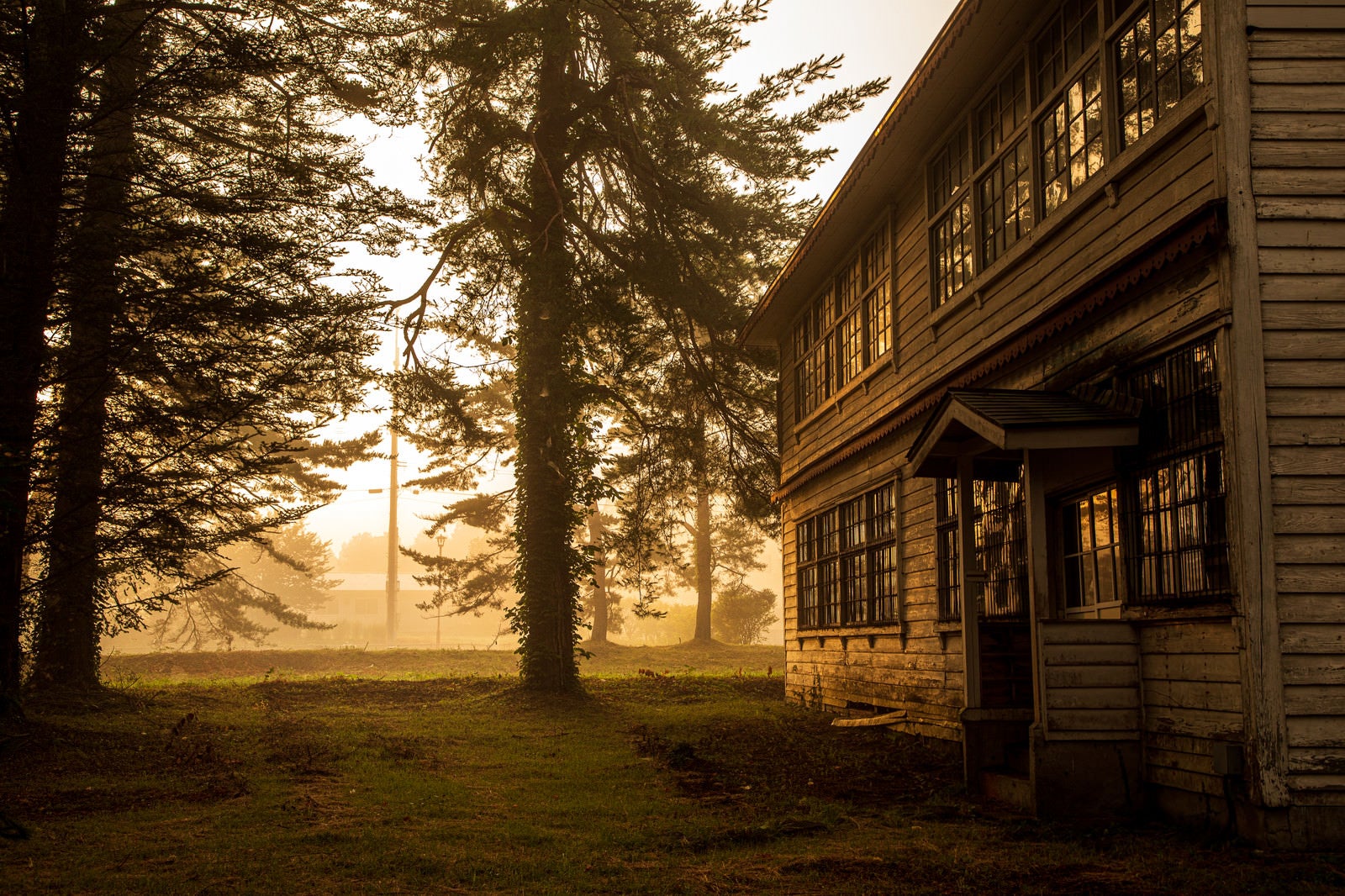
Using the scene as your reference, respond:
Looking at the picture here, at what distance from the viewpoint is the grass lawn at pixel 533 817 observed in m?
5.56

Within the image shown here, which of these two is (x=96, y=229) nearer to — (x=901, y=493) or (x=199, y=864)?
(x=199, y=864)

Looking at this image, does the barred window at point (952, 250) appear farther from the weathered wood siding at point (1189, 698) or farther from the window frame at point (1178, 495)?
the weathered wood siding at point (1189, 698)

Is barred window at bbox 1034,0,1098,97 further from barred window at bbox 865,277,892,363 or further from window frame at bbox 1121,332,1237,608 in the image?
barred window at bbox 865,277,892,363

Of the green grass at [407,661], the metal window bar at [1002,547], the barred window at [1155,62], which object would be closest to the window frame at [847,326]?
the metal window bar at [1002,547]

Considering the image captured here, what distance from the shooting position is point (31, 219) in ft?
31.2

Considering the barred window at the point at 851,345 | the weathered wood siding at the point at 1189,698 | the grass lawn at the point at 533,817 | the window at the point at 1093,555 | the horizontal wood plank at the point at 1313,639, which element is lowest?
the grass lawn at the point at 533,817

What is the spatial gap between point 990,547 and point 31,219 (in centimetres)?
990

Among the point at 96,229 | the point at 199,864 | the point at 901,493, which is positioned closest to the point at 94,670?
the point at 96,229

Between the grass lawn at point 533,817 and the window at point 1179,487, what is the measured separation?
5.24 feet

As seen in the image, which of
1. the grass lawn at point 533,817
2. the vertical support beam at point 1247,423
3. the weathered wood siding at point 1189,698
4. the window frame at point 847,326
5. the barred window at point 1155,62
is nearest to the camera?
the grass lawn at point 533,817

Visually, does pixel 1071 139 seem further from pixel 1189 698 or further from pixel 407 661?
pixel 407 661

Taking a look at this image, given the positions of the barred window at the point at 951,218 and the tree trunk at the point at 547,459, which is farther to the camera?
the tree trunk at the point at 547,459

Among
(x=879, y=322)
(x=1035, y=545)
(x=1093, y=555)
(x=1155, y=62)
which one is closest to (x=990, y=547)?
(x=1093, y=555)

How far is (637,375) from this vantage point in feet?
58.5
